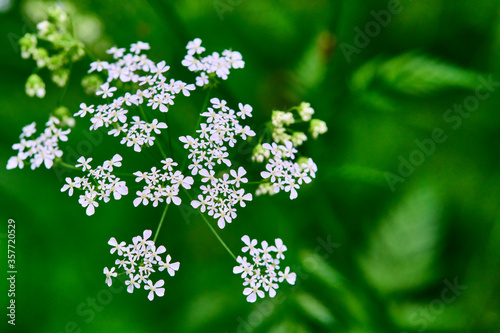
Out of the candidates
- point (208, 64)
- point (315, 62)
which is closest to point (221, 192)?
point (208, 64)

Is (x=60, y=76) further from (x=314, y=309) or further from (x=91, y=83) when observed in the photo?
(x=314, y=309)

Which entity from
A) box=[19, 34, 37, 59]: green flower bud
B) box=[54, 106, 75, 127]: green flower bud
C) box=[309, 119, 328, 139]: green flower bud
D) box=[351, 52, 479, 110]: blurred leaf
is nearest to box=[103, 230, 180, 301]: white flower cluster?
box=[54, 106, 75, 127]: green flower bud

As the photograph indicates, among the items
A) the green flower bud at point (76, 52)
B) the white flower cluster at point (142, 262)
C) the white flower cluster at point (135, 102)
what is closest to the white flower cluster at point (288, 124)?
the white flower cluster at point (135, 102)

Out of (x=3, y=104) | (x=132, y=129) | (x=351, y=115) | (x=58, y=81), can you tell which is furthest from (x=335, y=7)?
(x=3, y=104)

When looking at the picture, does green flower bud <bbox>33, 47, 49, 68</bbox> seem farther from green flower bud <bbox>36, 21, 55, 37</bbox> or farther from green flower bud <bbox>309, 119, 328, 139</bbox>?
green flower bud <bbox>309, 119, 328, 139</bbox>

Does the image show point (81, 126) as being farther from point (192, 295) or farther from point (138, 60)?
point (192, 295)
